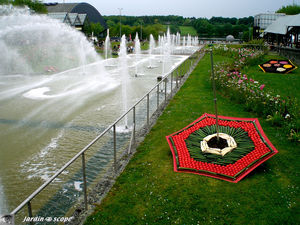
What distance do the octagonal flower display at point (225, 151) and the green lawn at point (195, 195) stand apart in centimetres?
21

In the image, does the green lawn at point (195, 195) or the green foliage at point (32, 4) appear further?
the green foliage at point (32, 4)

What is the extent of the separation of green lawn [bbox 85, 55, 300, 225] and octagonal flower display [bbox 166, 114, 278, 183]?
213 millimetres

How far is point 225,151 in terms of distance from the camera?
21.7 ft

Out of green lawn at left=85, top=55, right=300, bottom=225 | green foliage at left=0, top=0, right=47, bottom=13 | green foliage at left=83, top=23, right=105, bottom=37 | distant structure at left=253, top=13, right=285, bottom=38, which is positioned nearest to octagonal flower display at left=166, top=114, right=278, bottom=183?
green lawn at left=85, top=55, right=300, bottom=225

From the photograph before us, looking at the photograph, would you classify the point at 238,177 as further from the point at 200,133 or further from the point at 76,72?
the point at 76,72

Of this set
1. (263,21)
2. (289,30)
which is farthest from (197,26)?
(289,30)

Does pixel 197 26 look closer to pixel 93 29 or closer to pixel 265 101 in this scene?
pixel 93 29

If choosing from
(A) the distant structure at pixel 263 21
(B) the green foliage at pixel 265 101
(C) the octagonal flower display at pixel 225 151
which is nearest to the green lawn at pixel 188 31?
(A) the distant structure at pixel 263 21

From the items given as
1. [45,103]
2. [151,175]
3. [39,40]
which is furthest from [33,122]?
[39,40]

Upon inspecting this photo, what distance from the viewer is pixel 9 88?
17.2 metres

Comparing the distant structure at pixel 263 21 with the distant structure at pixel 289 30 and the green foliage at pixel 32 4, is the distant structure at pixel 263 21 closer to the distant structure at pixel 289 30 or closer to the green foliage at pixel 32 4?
the distant structure at pixel 289 30

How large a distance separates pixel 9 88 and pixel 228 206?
16.2 m

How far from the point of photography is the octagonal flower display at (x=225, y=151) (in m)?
6.15

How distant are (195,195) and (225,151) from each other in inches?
63.4
